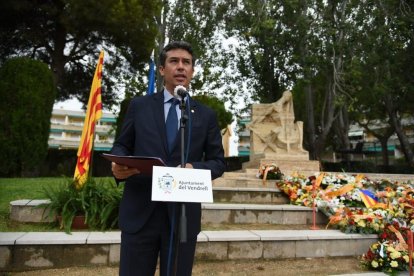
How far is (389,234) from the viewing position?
183 inches

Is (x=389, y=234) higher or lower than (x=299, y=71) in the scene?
lower

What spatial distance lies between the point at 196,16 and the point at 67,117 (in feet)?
197

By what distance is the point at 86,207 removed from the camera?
455 cm

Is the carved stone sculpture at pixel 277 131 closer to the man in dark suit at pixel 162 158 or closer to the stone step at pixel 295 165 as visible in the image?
the stone step at pixel 295 165

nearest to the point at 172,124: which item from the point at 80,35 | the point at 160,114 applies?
the point at 160,114

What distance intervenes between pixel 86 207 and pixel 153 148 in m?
2.95

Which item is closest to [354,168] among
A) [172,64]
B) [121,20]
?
[121,20]

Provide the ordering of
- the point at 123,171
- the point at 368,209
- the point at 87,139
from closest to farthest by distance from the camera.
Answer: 1. the point at 123,171
2. the point at 368,209
3. the point at 87,139

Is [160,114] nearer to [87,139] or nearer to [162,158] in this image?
[162,158]

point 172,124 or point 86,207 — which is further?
point 86,207

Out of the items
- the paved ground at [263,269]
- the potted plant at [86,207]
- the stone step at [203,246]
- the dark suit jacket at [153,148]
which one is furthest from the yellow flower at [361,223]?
the dark suit jacket at [153,148]

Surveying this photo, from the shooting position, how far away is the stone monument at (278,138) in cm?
987

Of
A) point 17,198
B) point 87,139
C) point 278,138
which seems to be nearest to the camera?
point 87,139

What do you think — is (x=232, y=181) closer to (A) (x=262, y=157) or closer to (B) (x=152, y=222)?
(A) (x=262, y=157)
